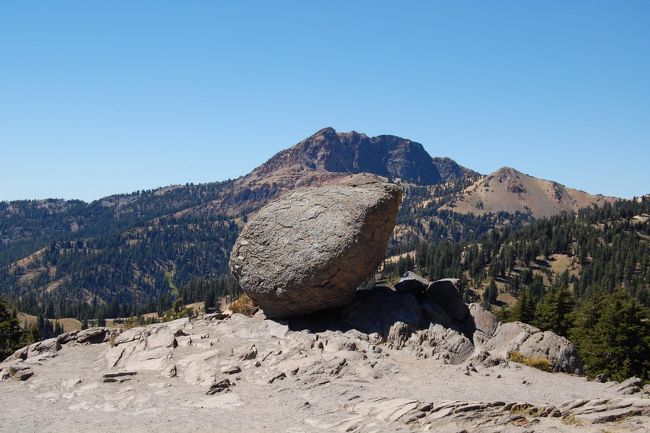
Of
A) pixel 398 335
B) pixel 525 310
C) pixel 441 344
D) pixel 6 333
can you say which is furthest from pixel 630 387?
pixel 6 333

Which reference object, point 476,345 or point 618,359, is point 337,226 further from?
point 618,359

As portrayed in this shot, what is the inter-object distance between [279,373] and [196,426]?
6.28 m

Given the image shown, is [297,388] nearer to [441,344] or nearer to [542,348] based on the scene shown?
[441,344]

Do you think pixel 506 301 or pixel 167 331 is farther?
pixel 506 301

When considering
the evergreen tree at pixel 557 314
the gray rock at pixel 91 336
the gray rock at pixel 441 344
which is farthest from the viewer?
the evergreen tree at pixel 557 314

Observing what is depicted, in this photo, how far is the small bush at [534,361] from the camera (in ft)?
105

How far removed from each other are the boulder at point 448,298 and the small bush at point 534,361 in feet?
21.8

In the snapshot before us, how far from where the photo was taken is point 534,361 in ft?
105

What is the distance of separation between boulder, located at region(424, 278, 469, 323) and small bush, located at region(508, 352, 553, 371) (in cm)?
666

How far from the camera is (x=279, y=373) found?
1144 inches

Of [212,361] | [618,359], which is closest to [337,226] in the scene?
[212,361]

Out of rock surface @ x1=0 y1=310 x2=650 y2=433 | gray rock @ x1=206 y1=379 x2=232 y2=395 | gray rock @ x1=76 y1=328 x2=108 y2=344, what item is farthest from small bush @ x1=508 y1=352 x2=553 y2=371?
gray rock @ x1=76 y1=328 x2=108 y2=344

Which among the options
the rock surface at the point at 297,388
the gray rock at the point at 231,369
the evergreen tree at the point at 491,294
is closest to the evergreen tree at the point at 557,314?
the rock surface at the point at 297,388

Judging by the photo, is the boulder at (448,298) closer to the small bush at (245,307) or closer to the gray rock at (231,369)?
the small bush at (245,307)
